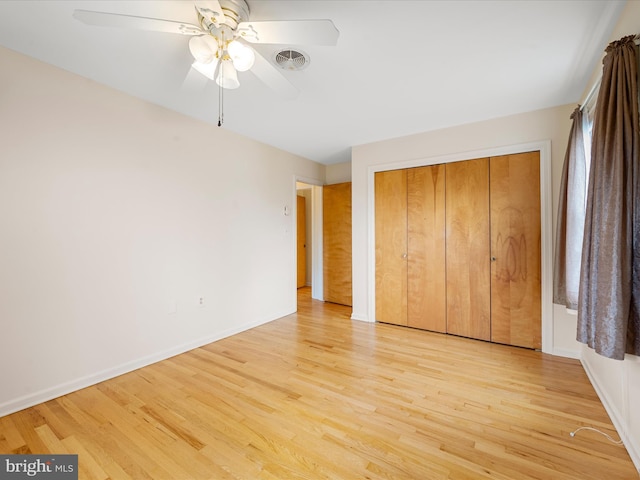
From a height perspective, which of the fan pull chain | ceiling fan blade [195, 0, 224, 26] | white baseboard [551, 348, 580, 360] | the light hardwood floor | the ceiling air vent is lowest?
the light hardwood floor

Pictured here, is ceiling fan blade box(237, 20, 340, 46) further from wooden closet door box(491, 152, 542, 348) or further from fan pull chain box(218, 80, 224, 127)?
wooden closet door box(491, 152, 542, 348)

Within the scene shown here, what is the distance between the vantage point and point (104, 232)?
2.26m

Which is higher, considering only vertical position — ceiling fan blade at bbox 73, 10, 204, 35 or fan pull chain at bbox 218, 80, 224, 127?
fan pull chain at bbox 218, 80, 224, 127

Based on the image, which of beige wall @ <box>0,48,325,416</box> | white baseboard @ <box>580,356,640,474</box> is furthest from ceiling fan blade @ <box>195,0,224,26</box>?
white baseboard @ <box>580,356,640,474</box>

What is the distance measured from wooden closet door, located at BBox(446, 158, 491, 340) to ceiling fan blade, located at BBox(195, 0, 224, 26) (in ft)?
8.84

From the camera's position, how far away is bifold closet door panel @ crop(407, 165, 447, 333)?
10.6 ft

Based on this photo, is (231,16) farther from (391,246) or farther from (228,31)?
(391,246)

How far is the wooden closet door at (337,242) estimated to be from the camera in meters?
4.56

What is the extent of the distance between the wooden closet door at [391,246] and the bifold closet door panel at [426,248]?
7 cm

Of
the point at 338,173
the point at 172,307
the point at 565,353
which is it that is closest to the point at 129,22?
the point at 172,307

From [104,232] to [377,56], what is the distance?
8.10 feet

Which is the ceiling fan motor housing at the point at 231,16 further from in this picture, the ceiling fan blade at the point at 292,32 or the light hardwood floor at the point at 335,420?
the light hardwood floor at the point at 335,420

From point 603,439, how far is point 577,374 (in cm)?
90

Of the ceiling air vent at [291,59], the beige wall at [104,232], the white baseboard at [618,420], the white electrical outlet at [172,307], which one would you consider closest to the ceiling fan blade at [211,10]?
the ceiling air vent at [291,59]
